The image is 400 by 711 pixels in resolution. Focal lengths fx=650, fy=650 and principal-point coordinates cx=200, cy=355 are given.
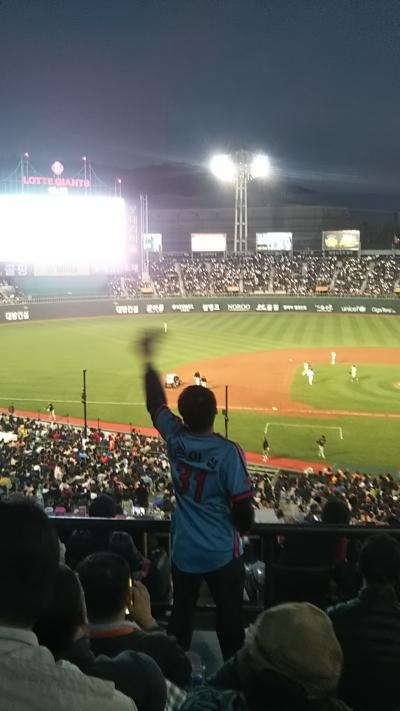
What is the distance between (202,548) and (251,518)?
45 centimetres

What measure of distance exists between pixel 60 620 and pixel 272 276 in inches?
3256

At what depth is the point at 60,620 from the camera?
2.81 m

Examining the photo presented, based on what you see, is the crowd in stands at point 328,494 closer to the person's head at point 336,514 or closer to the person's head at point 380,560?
the person's head at point 336,514

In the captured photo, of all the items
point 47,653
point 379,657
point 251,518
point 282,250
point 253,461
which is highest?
point 282,250

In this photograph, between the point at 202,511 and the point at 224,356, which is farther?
the point at 224,356

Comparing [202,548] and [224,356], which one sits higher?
[202,548]

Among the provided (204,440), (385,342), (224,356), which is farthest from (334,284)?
(204,440)

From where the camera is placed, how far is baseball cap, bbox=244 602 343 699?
225 cm

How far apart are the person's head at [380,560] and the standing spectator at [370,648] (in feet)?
0.36

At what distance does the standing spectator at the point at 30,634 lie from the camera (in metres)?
1.80

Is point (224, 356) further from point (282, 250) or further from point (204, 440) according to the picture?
point (282, 250)

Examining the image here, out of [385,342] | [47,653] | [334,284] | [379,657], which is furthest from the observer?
[334,284]

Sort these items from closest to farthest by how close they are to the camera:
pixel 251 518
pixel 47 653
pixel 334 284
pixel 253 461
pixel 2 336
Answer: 1. pixel 47 653
2. pixel 251 518
3. pixel 253 461
4. pixel 2 336
5. pixel 334 284

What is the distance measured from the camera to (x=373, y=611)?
3391mm
